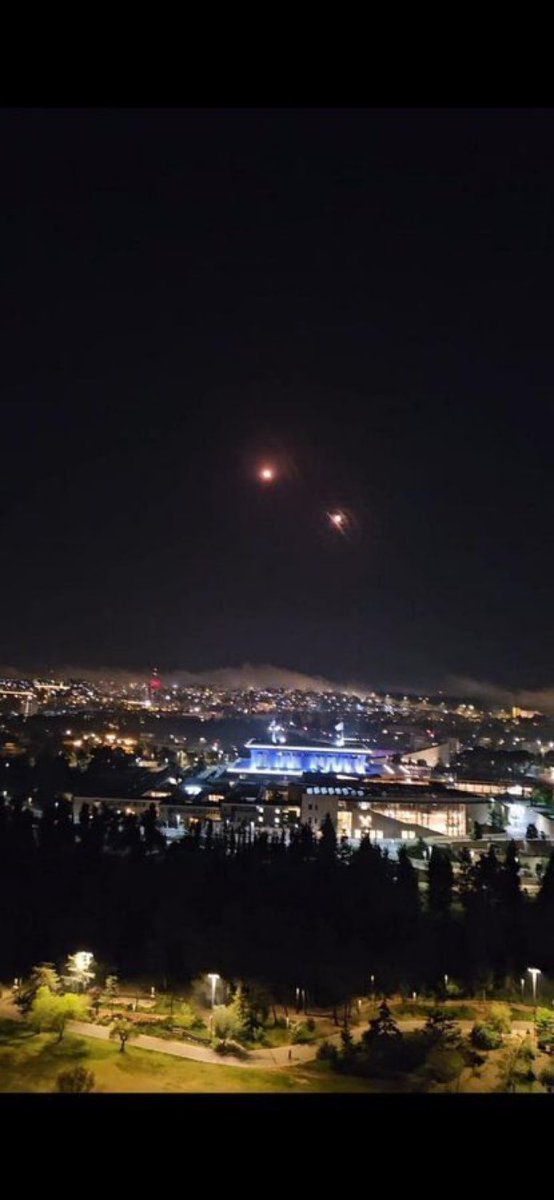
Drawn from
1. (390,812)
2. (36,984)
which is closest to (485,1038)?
(36,984)

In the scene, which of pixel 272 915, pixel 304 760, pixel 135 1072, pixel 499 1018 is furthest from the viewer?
pixel 304 760

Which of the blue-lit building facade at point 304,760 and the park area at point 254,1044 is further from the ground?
the blue-lit building facade at point 304,760

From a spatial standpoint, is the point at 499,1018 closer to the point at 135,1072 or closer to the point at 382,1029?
the point at 382,1029

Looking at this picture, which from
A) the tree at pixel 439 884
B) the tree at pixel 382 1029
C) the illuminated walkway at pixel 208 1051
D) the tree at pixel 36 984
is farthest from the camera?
the tree at pixel 439 884

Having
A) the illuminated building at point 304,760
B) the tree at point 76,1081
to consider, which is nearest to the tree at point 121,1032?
the tree at point 76,1081

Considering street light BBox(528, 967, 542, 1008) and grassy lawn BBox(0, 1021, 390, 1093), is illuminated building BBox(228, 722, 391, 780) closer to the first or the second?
street light BBox(528, 967, 542, 1008)

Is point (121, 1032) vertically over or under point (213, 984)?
under

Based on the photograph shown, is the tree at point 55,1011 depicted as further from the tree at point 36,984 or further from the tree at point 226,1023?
the tree at point 226,1023

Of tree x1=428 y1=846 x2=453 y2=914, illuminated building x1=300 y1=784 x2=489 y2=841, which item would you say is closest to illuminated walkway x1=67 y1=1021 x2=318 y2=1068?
tree x1=428 y1=846 x2=453 y2=914
